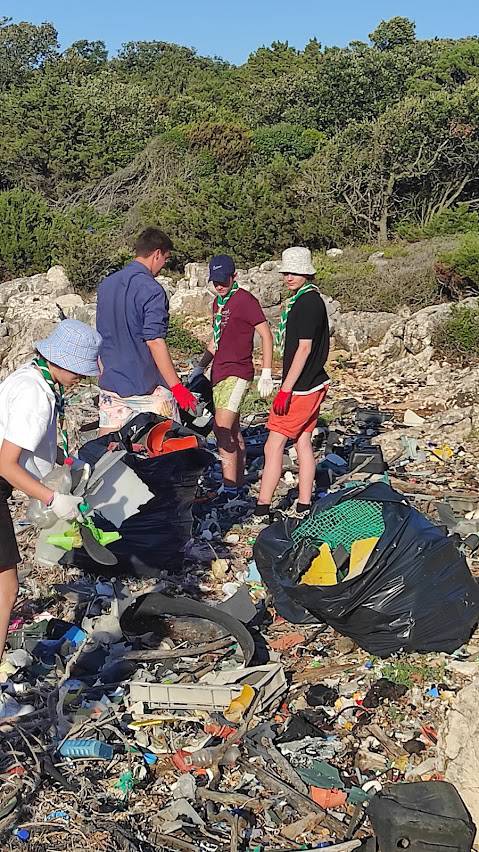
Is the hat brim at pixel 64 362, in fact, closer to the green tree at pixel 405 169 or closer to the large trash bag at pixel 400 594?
the large trash bag at pixel 400 594

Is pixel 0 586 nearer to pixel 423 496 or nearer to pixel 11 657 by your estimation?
pixel 11 657

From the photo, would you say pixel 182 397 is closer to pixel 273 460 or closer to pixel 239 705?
pixel 273 460

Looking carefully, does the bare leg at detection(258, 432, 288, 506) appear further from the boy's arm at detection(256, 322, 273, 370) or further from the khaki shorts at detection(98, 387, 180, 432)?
the khaki shorts at detection(98, 387, 180, 432)

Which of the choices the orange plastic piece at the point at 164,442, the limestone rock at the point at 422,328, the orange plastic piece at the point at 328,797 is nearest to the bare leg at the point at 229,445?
the orange plastic piece at the point at 164,442

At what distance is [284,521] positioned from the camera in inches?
176

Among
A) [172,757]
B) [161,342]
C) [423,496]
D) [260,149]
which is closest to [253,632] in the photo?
[172,757]

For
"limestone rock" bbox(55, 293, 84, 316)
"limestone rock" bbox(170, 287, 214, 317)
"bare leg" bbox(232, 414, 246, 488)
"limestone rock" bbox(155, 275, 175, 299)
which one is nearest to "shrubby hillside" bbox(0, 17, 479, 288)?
"limestone rock" bbox(155, 275, 175, 299)

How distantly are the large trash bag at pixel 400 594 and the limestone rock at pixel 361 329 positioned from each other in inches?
307

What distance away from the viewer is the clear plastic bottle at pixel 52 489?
3.34 m

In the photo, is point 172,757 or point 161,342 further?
point 161,342

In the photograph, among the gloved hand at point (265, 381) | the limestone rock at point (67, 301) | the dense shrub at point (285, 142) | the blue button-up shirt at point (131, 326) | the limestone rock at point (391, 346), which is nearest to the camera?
the blue button-up shirt at point (131, 326)

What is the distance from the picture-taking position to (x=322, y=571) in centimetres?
394

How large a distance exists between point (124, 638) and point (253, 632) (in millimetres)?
603

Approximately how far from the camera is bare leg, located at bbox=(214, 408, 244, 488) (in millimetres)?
5664
